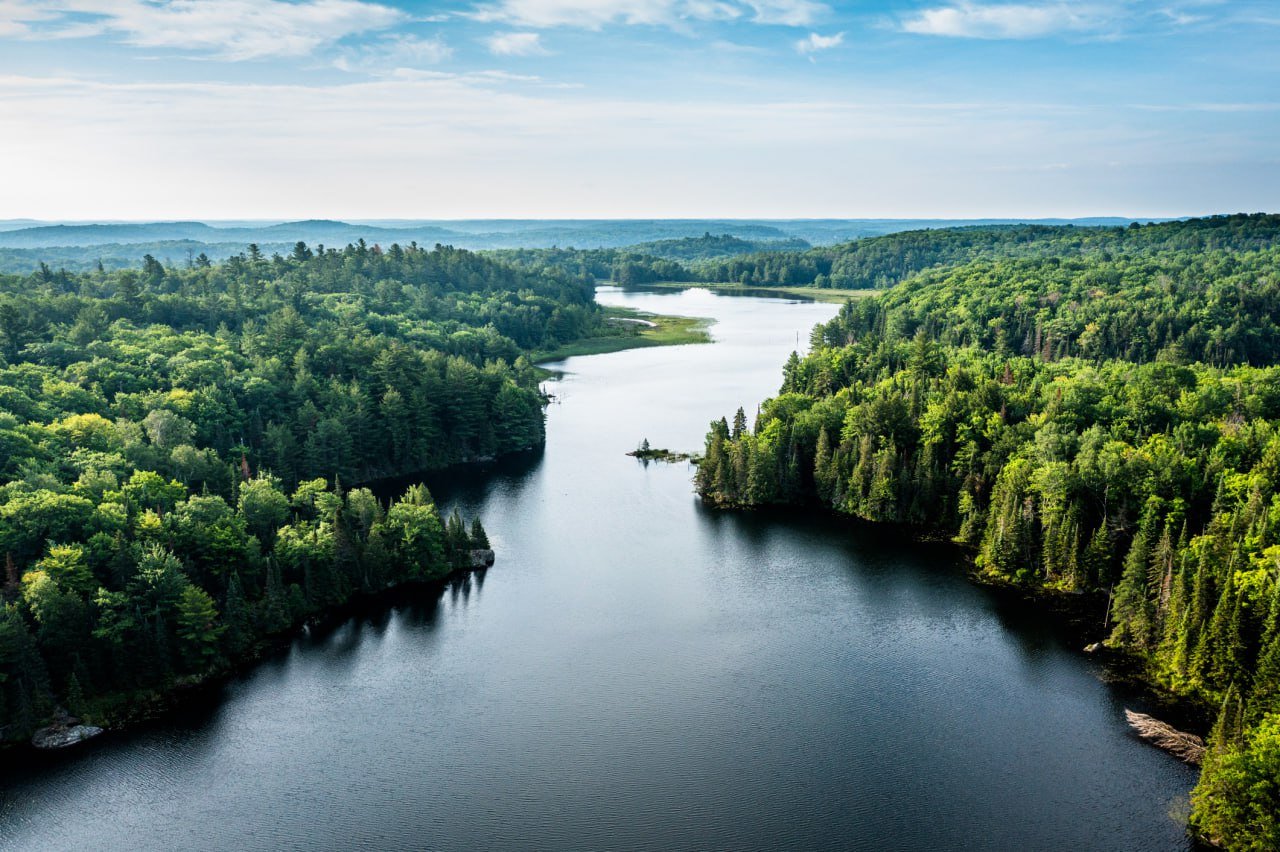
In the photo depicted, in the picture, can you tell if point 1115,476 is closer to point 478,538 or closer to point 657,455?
point 657,455

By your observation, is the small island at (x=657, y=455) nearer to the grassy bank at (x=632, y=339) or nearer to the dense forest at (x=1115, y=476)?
the dense forest at (x=1115, y=476)

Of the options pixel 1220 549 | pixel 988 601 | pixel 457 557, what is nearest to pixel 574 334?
pixel 457 557

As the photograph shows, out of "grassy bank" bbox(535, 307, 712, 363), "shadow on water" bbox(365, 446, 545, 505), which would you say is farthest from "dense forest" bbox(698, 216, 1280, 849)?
"grassy bank" bbox(535, 307, 712, 363)

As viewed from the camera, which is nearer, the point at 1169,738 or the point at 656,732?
the point at 1169,738

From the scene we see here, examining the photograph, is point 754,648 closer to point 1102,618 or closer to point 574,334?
point 1102,618

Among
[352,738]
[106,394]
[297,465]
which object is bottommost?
[352,738]

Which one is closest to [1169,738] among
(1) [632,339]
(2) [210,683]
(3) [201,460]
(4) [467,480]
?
(2) [210,683]

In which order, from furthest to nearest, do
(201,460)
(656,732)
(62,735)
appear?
1. (201,460)
2. (656,732)
3. (62,735)
